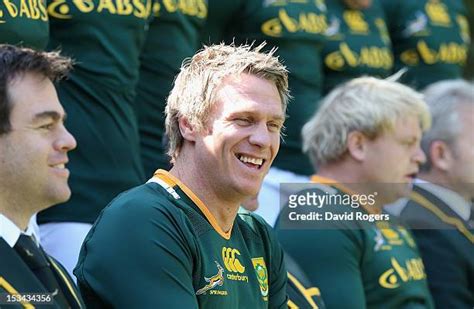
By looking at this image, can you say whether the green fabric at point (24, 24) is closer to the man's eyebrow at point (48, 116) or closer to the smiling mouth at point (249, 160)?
the man's eyebrow at point (48, 116)

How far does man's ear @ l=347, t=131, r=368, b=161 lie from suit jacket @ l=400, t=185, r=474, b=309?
467mm

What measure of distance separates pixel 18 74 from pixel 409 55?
3.88m

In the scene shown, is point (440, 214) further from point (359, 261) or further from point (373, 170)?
point (359, 261)

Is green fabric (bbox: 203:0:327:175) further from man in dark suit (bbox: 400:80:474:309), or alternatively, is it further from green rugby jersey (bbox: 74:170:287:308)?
green rugby jersey (bbox: 74:170:287:308)

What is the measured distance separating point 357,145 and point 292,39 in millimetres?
778

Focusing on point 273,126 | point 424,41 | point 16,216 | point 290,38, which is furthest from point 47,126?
point 424,41

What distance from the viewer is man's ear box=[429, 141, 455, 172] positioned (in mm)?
5398

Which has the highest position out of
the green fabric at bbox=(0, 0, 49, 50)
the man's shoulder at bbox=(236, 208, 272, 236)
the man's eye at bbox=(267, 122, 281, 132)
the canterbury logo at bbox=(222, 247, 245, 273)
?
the green fabric at bbox=(0, 0, 49, 50)

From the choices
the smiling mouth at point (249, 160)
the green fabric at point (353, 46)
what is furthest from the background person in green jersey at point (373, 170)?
the smiling mouth at point (249, 160)

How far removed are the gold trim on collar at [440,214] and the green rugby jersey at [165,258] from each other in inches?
77.4

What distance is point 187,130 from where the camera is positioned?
3234 millimetres

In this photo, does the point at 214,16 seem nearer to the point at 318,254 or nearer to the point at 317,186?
the point at 317,186

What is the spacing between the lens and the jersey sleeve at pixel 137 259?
2.94m

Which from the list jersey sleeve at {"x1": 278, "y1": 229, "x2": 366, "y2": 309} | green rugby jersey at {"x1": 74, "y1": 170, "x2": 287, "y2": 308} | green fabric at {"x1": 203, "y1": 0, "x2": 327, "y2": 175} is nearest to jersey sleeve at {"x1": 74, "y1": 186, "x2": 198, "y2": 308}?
green rugby jersey at {"x1": 74, "y1": 170, "x2": 287, "y2": 308}
